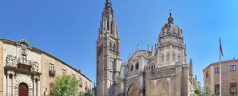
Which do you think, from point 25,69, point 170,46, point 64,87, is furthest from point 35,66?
point 170,46

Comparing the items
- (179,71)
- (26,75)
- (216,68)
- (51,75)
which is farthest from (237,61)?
(26,75)

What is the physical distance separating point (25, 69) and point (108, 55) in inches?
1857

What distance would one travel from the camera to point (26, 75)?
1802 inches

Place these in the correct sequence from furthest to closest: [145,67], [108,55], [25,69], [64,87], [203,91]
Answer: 1. [108,55]
2. [145,67]
3. [203,91]
4. [64,87]
5. [25,69]

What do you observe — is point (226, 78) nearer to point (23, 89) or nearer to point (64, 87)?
point (64, 87)

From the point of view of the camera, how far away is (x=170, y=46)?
63062 millimetres

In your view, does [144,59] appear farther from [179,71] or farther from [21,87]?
[21,87]

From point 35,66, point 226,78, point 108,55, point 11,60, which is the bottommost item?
point 226,78

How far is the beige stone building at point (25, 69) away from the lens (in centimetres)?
4275

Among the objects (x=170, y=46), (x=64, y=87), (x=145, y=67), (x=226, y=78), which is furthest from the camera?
(x=145, y=67)

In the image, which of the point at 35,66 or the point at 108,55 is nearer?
the point at 35,66

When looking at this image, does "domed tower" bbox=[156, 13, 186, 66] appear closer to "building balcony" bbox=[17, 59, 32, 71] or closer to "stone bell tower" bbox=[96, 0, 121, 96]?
"stone bell tower" bbox=[96, 0, 121, 96]

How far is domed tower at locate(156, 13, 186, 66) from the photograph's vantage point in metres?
62.9

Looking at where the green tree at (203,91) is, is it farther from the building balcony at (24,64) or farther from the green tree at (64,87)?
the building balcony at (24,64)
